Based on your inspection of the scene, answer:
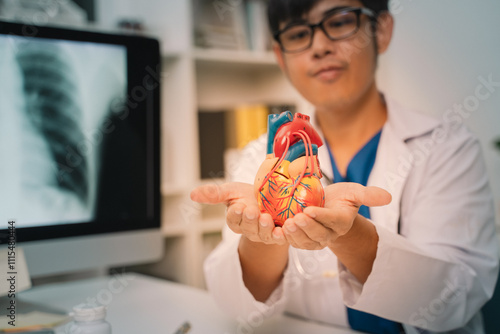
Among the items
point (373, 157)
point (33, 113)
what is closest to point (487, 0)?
point (373, 157)

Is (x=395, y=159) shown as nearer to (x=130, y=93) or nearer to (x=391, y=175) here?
(x=391, y=175)

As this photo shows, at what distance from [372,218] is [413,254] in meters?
0.19

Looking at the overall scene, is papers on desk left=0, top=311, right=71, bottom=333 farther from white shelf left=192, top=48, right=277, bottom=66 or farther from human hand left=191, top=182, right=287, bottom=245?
white shelf left=192, top=48, right=277, bottom=66

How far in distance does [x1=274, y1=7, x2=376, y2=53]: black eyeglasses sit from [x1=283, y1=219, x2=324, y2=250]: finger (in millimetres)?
489

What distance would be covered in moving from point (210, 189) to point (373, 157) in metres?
0.53

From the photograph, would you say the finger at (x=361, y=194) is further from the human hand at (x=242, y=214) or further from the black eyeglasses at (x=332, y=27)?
the black eyeglasses at (x=332, y=27)

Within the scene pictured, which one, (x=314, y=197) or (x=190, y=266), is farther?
(x=190, y=266)

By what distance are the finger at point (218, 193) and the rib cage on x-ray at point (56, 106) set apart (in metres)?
0.46

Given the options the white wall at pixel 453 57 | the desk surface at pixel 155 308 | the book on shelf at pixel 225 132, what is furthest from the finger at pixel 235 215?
the book on shelf at pixel 225 132

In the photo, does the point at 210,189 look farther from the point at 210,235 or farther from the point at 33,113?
the point at 210,235

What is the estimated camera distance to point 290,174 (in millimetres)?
539

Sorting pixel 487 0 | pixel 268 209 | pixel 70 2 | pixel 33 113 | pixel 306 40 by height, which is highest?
pixel 70 2

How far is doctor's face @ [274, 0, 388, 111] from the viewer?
0.86 meters

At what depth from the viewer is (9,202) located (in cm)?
80
